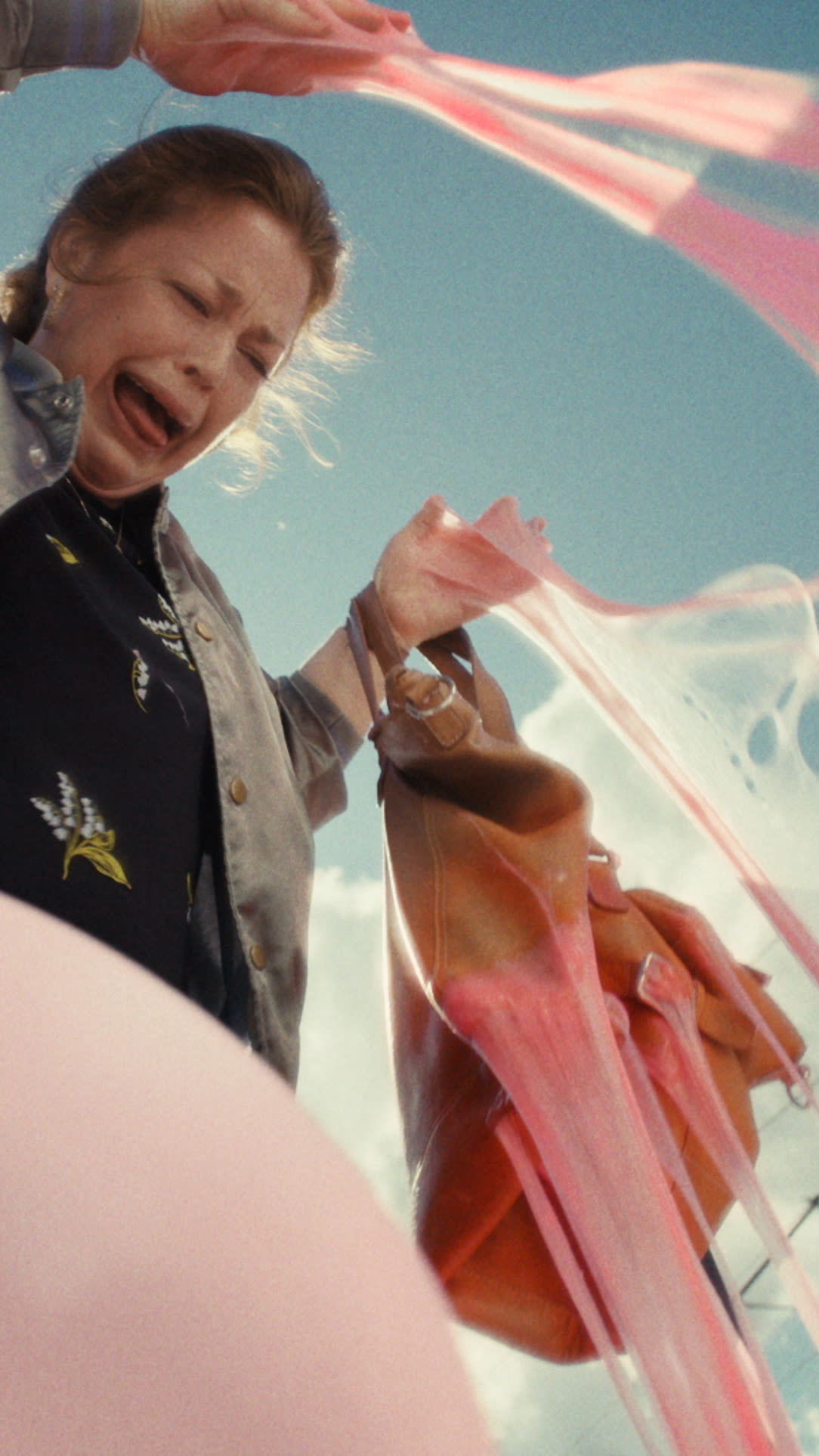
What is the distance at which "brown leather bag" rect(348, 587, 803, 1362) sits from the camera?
0.61 meters

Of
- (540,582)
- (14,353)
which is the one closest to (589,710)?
(540,582)

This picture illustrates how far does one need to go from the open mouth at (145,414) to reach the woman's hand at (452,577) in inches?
7.9

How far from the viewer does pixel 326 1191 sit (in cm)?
29

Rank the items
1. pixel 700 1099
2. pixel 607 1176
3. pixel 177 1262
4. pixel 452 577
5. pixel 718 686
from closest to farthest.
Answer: pixel 177 1262 < pixel 607 1176 < pixel 700 1099 < pixel 718 686 < pixel 452 577

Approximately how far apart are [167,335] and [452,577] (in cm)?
28

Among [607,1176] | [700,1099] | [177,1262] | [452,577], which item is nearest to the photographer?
[177,1262]

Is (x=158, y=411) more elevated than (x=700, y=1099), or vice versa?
(x=158, y=411)

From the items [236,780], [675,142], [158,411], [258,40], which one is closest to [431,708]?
[236,780]

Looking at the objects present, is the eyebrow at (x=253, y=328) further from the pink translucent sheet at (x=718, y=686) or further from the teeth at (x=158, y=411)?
the pink translucent sheet at (x=718, y=686)

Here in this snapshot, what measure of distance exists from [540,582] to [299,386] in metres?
0.40

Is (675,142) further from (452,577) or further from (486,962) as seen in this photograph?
(486,962)

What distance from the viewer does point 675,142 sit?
683 millimetres

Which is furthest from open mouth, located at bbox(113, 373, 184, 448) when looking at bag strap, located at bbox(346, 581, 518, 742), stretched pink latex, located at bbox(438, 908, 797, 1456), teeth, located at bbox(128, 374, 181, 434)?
stretched pink latex, located at bbox(438, 908, 797, 1456)

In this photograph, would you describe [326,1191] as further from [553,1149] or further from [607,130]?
[607,130]
